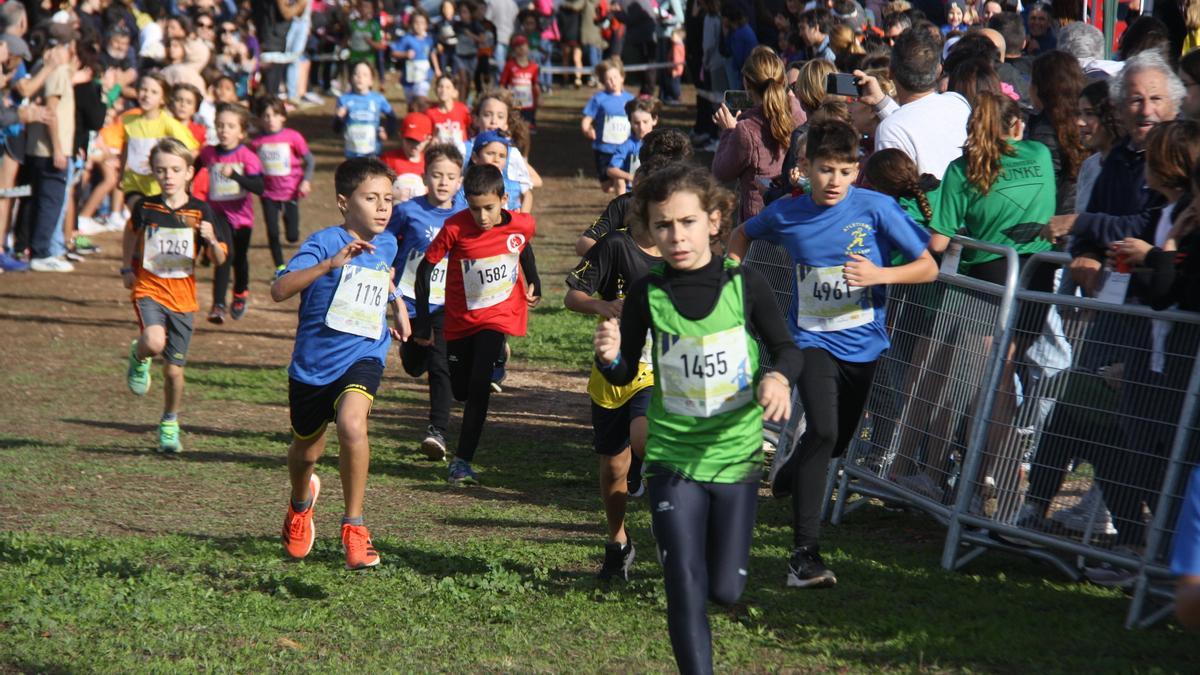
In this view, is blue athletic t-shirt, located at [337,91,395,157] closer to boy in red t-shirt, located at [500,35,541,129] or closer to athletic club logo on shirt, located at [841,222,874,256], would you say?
boy in red t-shirt, located at [500,35,541,129]

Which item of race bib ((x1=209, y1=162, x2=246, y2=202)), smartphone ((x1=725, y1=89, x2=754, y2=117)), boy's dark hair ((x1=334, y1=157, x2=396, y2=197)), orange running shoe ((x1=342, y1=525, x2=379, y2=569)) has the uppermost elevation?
smartphone ((x1=725, y1=89, x2=754, y2=117))

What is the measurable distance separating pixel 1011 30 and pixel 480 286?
4553mm

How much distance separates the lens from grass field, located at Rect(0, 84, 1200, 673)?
5.25 metres

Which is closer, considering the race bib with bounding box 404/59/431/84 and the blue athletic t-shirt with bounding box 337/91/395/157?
the blue athletic t-shirt with bounding box 337/91/395/157

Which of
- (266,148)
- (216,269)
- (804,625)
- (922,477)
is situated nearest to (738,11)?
(266,148)

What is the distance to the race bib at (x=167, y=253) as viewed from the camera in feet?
30.5

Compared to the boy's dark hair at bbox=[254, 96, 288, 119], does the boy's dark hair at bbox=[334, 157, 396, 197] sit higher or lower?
higher

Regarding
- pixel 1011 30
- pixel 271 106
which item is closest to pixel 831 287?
pixel 1011 30

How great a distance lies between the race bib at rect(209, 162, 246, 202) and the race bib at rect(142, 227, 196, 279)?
4185 millimetres

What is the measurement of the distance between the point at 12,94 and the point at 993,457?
1241cm

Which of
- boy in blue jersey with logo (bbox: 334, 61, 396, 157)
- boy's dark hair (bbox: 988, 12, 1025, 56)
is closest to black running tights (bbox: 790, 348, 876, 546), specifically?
boy's dark hair (bbox: 988, 12, 1025, 56)

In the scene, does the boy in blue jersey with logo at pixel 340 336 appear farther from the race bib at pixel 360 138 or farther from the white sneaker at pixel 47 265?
the race bib at pixel 360 138

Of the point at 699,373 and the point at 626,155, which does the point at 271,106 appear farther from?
the point at 699,373

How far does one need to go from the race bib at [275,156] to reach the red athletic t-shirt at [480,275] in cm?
662
